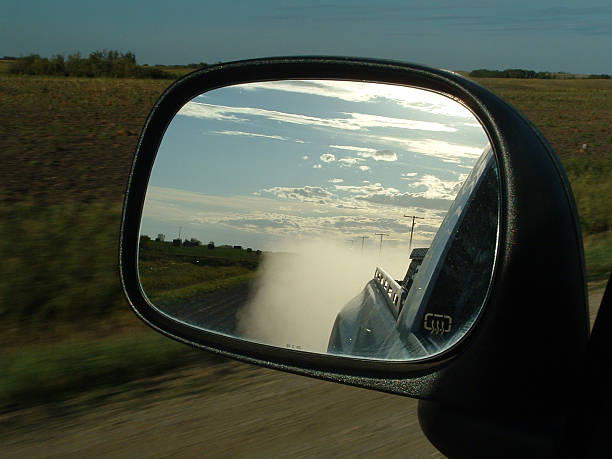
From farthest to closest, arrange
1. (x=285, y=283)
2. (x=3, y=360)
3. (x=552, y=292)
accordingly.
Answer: (x=3, y=360), (x=285, y=283), (x=552, y=292)

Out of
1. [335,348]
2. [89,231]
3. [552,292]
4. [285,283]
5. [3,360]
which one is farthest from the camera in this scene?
[89,231]

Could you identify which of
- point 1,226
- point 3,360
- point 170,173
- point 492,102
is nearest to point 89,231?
point 1,226

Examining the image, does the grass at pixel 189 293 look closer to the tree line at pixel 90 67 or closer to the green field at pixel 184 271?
the green field at pixel 184 271

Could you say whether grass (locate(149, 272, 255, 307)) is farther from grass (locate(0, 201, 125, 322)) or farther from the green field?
grass (locate(0, 201, 125, 322))

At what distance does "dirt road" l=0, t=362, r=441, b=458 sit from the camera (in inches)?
115

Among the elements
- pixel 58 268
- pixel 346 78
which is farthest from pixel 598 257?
pixel 346 78

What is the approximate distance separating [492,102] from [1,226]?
22.4ft

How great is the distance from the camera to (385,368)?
1.57 metres

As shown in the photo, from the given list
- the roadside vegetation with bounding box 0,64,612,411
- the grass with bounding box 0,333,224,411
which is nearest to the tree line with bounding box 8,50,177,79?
the roadside vegetation with bounding box 0,64,612,411

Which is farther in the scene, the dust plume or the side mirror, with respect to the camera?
the dust plume

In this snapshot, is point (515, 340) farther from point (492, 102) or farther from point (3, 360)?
point (3, 360)

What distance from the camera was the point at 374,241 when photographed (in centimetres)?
182

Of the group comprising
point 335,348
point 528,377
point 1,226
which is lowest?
point 1,226

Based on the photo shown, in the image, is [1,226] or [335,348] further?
[1,226]
